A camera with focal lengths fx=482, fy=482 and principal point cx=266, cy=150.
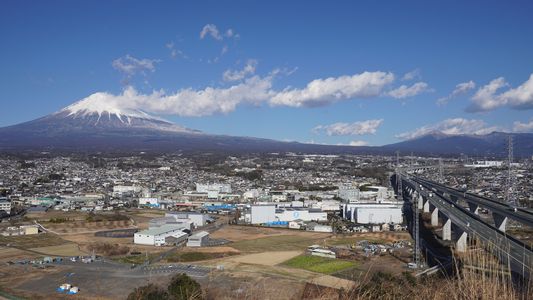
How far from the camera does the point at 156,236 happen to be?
1445 cm

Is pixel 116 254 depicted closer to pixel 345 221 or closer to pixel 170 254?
pixel 170 254

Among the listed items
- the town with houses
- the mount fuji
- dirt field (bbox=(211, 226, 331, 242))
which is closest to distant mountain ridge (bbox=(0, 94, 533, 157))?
the mount fuji

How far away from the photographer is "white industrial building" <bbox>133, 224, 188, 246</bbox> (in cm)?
1440

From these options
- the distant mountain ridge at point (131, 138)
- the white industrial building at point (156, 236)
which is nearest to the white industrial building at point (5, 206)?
the white industrial building at point (156, 236)

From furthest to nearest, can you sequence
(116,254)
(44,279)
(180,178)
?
1. (180,178)
2. (116,254)
3. (44,279)

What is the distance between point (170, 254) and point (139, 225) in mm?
5650

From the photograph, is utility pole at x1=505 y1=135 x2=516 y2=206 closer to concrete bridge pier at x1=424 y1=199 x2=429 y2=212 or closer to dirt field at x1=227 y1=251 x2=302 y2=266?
concrete bridge pier at x1=424 y1=199 x2=429 y2=212

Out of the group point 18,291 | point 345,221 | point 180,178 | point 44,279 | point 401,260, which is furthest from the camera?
point 180,178

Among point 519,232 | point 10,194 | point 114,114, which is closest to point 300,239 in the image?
point 519,232

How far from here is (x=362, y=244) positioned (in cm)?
1402

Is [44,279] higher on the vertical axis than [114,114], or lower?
lower

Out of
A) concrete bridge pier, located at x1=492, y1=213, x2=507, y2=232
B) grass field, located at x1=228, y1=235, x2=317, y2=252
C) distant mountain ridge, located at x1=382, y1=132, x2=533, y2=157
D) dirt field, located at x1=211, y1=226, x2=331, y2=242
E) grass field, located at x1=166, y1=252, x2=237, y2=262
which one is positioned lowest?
dirt field, located at x1=211, y1=226, x2=331, y2=242

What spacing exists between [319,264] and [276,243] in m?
3.27

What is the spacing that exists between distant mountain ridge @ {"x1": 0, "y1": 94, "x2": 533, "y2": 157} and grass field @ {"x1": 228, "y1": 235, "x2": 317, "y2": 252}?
182 feet
